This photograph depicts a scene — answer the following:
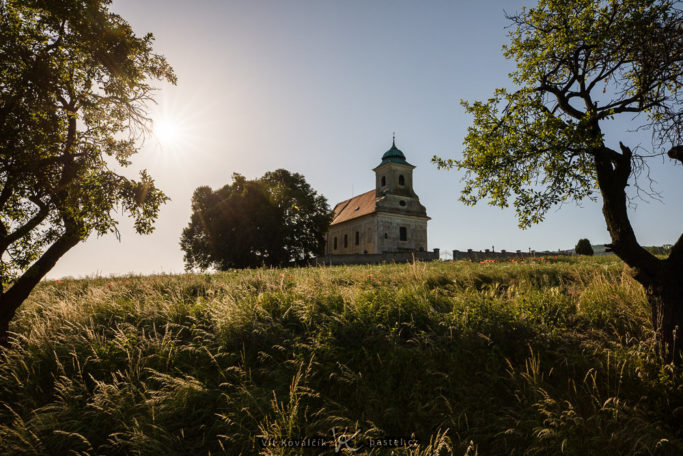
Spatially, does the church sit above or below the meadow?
above

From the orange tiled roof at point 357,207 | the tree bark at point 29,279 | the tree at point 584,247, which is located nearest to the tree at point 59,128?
the tree bark at point 29,279

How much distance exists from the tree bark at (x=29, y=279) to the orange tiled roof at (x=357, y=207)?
34253 mm

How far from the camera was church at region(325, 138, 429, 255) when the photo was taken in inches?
1556

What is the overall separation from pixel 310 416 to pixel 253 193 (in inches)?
1068

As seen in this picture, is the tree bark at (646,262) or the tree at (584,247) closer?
the tree bark at (646,262)

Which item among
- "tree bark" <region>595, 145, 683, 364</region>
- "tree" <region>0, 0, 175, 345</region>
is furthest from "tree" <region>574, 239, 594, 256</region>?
"tree" <region>0, 0, 175, 345</region>

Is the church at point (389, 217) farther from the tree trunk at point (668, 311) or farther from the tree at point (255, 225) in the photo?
the tree trunk at point (668, 311)

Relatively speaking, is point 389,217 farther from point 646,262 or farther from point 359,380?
point 359,380

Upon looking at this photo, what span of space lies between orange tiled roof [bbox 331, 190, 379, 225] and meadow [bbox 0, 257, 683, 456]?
3438 centimetres

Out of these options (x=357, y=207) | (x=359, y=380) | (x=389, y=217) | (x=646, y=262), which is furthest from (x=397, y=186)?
(x=359, y=380)

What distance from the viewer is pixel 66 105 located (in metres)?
6.94

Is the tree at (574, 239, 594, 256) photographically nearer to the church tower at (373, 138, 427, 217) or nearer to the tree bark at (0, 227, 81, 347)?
the church tower at (373, 138, 427, 217)

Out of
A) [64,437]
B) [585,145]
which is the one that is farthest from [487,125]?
[64,437]

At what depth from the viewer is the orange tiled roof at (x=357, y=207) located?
42156 millimetres
